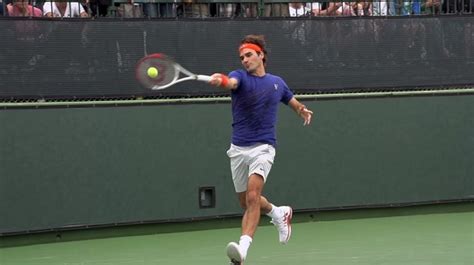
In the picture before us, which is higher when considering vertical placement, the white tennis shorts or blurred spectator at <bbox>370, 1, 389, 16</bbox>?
blurred spectator at <bbox>370, 1, 389, 16</bbox>

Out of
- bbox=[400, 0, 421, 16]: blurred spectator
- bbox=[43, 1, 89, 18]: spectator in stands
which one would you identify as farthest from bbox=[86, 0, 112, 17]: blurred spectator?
bbox=[400, 0, 421, 16]: blurred spectator

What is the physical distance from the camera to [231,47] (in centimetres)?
1242

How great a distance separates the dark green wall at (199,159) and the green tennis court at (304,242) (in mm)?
188

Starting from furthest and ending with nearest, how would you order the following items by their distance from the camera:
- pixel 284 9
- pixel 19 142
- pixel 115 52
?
1. pixel 284 9
2. pixel 115 52
3. pixel 19 142

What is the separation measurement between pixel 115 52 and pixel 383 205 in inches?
148

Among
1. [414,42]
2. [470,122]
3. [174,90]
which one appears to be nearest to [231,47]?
[174,90]

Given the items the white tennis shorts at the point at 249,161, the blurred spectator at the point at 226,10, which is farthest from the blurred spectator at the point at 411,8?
the white tennis shorts at the point at 249,161

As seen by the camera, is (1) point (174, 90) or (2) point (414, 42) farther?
(2) point (414, 42)

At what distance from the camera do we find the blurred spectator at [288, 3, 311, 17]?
12938mm

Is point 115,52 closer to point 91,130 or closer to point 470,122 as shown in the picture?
point 91,130

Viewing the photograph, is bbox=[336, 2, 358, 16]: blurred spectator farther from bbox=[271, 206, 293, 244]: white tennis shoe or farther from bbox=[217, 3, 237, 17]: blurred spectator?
bbox=[271, 206, 293, 244]: white tennis shoe

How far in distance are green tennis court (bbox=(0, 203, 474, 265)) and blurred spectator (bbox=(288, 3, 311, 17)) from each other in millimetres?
2406

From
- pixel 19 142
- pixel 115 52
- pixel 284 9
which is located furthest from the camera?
pixel 284 9

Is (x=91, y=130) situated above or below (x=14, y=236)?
above
